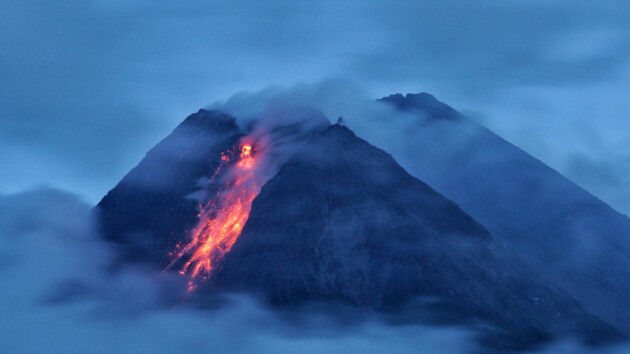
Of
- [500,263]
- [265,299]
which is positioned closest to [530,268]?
[500,263]

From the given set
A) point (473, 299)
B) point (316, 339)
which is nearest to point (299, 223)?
point (316, 339)

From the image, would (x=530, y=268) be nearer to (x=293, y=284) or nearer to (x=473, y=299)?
(x=473, y=299)

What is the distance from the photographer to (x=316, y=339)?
7766 inches

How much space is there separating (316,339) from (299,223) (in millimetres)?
27730

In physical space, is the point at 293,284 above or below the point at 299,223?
below

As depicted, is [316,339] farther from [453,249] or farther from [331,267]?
[453,249]

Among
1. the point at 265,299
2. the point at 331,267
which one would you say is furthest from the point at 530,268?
the point at 265,299

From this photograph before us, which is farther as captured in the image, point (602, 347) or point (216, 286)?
point (216, 286)

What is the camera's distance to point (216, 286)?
198 metres

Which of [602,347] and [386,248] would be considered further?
[386,248]

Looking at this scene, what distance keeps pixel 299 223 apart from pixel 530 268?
55872 mm

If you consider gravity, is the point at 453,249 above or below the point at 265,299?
above

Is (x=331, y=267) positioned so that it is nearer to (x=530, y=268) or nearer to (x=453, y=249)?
(x=453, y=249)

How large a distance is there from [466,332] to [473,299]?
752cm
